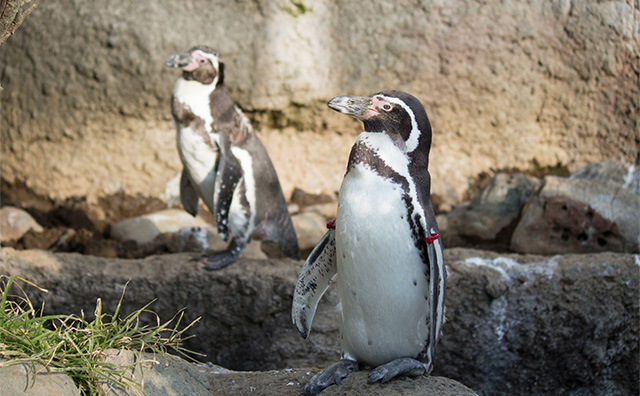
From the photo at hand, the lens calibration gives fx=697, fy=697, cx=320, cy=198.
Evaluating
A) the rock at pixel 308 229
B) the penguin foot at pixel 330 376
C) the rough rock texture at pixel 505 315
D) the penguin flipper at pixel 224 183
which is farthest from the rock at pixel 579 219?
the penguin foot at pixel 330 376

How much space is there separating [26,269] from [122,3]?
2780mm

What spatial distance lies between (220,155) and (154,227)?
4.17ft

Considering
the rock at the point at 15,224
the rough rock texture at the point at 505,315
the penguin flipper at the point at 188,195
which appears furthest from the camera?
the rock at the point at 15,224

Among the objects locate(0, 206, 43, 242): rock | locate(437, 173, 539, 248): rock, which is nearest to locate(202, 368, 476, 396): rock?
locate(437, 173, 539, 248): rock

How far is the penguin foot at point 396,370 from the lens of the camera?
7.77 ft

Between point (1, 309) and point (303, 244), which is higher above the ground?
point (1, 309)

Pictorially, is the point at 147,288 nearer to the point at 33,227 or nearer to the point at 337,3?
the point at 33,227

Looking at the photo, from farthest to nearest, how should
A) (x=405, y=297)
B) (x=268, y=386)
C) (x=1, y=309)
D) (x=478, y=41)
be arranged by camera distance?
1. (x=478, y=41)
2. (x=268, y=386)
3. (x=405, y=297)
4. (x=1, y=309)

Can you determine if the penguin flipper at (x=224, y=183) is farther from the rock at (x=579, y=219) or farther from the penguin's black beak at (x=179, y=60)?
the rock at (x=579, y=219)

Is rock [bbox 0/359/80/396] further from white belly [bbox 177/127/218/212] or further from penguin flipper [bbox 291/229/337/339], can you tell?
Answer: white belly [bbox 177/127/218/212]

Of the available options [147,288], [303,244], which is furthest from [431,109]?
[147,288]

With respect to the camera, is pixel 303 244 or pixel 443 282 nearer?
pixel 443 282

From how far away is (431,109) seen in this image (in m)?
5.76

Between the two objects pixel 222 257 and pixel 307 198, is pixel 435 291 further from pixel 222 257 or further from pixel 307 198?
pixel 307 198
